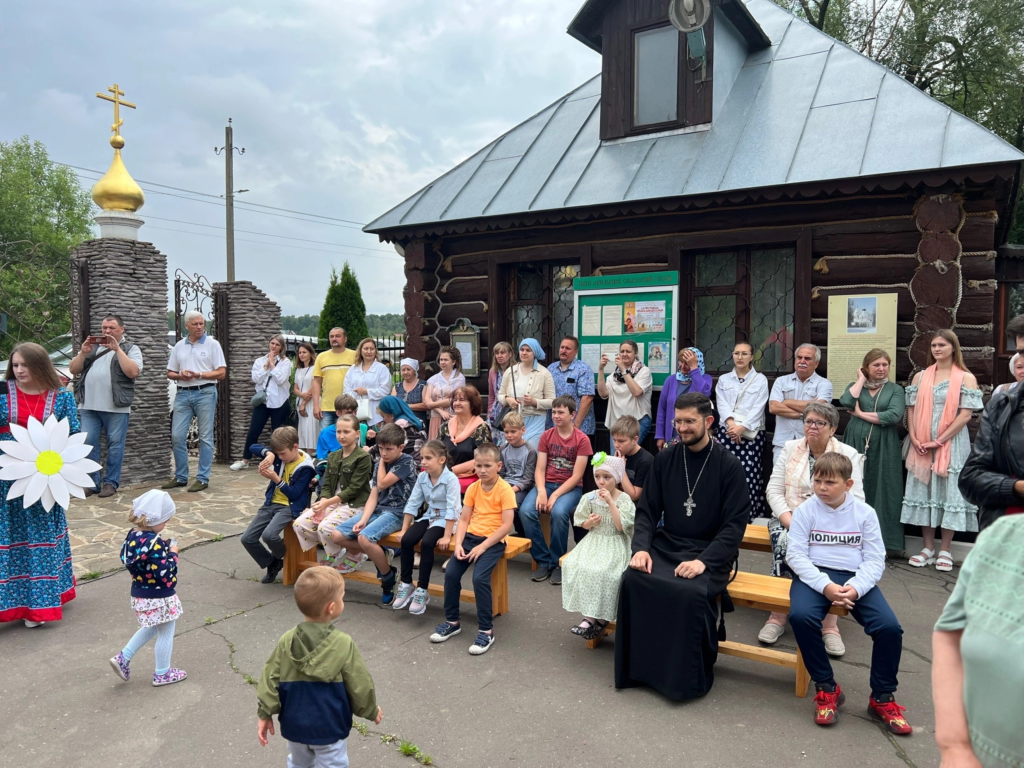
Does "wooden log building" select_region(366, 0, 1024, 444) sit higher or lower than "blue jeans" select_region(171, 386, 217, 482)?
higher

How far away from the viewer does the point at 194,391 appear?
8719 millimetres

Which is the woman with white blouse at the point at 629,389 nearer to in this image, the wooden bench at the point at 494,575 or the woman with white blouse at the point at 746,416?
the woman with white blouse at the point at 746,416

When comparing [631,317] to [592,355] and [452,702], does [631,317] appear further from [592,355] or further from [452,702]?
[452,702]

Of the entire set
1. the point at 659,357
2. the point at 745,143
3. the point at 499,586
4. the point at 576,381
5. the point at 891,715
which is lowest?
the point at 891,715

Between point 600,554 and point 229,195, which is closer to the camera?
point 600,554

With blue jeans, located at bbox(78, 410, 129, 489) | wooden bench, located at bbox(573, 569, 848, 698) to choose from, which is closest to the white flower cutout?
blue jeans, located at bbox(78, 410, 129, 489)

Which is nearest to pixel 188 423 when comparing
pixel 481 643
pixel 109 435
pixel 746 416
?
pixel 109 435

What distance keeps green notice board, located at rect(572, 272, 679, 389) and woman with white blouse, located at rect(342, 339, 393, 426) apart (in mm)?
2253

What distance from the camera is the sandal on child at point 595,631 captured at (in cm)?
418

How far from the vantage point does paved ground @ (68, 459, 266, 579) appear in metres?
6.20

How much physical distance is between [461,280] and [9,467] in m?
5.12

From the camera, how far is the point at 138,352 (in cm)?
813

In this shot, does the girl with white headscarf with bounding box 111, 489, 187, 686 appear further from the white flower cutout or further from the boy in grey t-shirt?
the boy in grey t-shirt

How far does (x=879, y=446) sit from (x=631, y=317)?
8.56 ft
